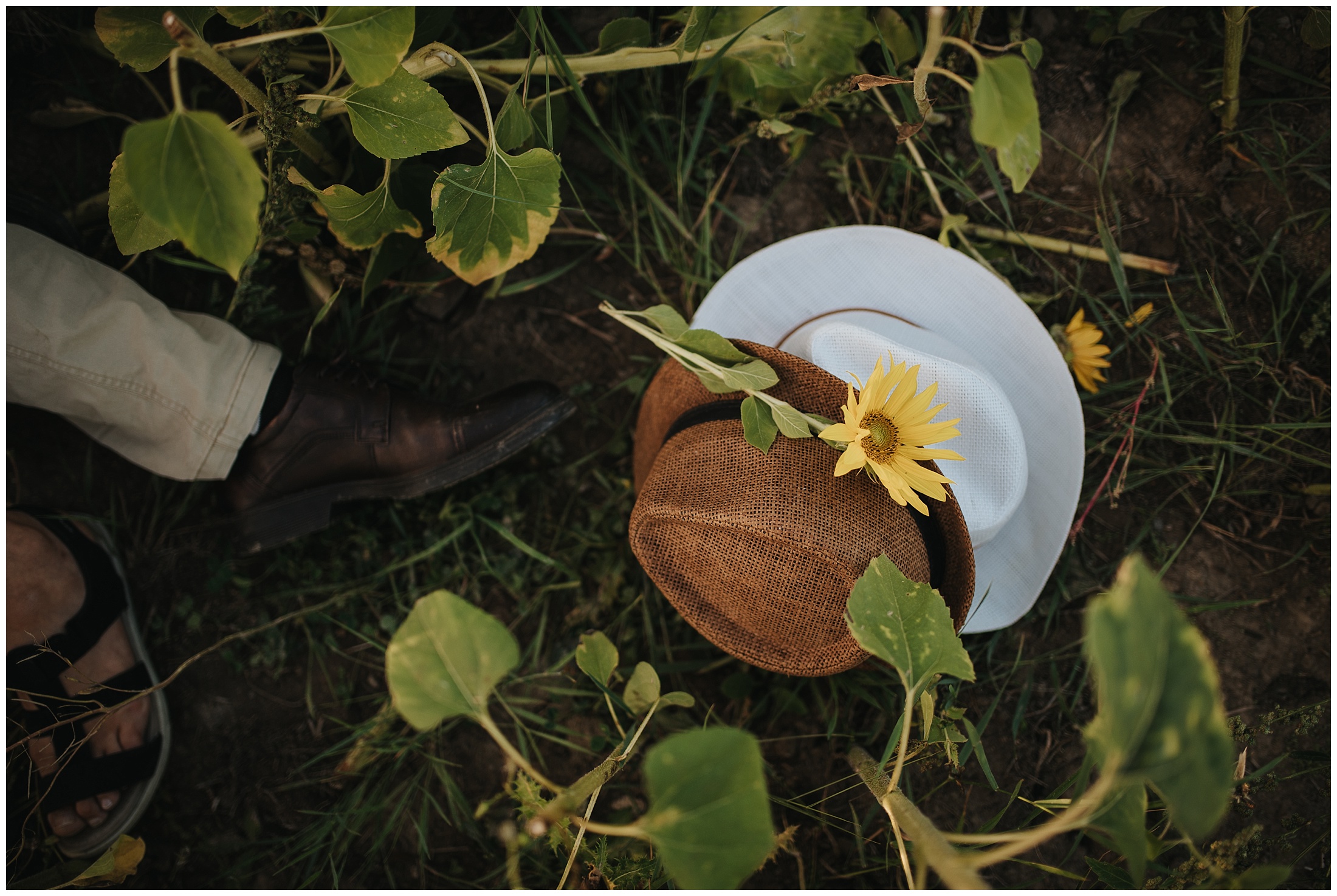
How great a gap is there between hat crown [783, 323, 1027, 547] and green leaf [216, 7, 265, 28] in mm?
1065

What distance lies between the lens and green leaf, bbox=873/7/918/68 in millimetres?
1734

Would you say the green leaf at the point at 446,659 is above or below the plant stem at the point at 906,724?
above

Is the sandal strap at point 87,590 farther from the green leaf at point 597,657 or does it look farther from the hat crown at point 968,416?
the hat crown at point 968,416

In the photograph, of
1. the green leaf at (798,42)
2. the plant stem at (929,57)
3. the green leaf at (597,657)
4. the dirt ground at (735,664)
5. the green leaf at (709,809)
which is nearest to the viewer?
the green leaf at (709,809)

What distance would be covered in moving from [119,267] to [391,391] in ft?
2.47

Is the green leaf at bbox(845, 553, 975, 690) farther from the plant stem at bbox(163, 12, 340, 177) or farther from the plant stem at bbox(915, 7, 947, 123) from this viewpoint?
the plant stem at bbox(163, 12, 340, 177)

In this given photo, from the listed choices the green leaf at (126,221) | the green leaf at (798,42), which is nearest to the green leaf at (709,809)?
the green leaf at (126,221)

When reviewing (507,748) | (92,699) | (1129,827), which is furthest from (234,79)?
(1129,827)

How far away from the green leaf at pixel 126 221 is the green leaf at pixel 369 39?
460 millimetres

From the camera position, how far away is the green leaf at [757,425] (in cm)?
117

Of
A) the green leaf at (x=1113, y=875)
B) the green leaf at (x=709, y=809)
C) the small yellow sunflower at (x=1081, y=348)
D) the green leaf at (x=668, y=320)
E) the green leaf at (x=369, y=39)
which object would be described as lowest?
the green leaf at (x=1113, y=875)

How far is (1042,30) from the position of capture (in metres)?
1.97

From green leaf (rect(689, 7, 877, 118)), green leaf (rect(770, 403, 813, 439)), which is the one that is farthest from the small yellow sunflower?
green leaf (rect(770, 403, 813, 439))

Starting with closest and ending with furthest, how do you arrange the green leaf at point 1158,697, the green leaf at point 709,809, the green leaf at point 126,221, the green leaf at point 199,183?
the green leaf at point 1158,697
the green leaf at point 709,809
the green leaf at point 199,183
the green leaf at point 126,221
